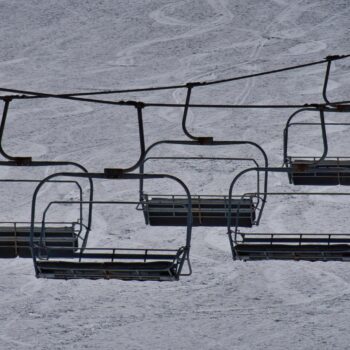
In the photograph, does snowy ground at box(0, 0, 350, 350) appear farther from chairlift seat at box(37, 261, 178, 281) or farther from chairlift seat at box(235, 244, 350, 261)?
chairlift seat at box(37, 261, 178, 281)

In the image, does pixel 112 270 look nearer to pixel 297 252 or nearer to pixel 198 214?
pixel 297 252

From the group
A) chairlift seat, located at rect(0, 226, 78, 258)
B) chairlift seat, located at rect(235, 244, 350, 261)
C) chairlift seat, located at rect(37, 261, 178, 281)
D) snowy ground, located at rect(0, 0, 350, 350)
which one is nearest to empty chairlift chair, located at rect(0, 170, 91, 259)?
chairlift seat, located at rect(0, 226, 78, 258)

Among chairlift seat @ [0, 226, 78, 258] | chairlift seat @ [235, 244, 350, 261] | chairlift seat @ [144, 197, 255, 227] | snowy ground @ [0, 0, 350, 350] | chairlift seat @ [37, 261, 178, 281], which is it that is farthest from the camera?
snowy ground @ [0, 0, 350, 350]

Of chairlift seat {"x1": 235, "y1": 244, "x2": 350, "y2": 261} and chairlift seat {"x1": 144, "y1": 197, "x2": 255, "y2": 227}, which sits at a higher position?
chairlift seat {"x1": 144, "y1": 197, "x2": 255, "y2": 227}

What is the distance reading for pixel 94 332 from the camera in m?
8.16

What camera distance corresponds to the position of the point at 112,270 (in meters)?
3.81

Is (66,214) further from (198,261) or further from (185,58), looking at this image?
(185,58)

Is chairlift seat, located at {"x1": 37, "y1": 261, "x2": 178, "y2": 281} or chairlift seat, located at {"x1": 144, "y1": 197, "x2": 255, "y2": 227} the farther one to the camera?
chairlift seat, located at {"x1": 144, "y1": 197, "x2": 255, "y2": 227}

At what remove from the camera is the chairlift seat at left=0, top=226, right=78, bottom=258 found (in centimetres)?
439

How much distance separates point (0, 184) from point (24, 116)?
2261 mm

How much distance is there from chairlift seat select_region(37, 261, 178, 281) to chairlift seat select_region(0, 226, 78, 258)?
14.8 inches

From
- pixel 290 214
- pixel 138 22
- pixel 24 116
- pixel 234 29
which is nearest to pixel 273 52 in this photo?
pixel 234 29

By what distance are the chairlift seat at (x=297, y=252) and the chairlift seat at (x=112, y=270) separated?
0.38m

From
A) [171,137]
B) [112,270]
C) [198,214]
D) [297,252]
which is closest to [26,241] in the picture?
[112,270]
